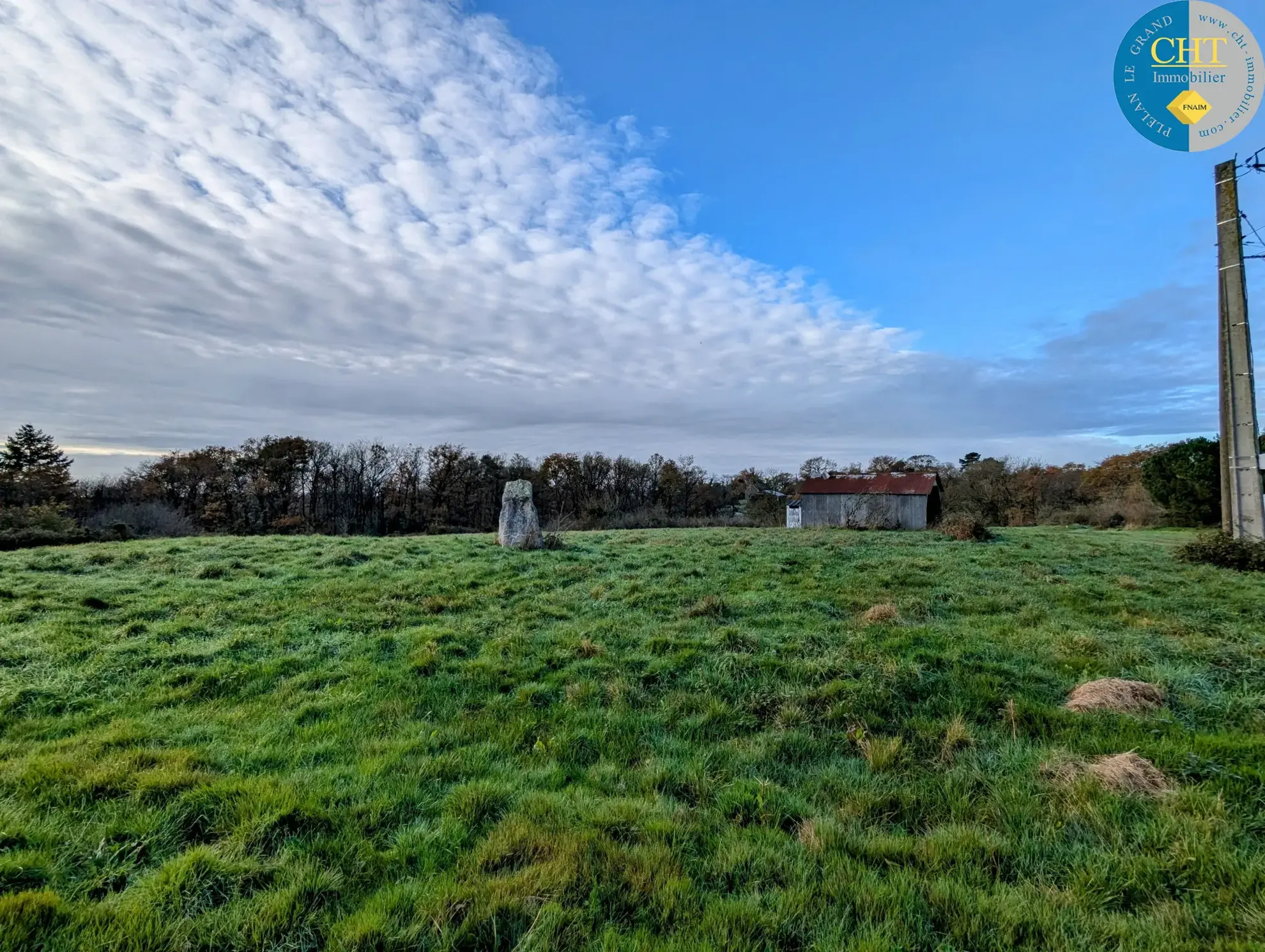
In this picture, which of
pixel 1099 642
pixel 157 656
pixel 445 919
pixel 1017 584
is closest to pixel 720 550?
pixel 1017 584

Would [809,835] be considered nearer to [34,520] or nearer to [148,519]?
[34,520]

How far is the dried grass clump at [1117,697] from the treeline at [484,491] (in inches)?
1092

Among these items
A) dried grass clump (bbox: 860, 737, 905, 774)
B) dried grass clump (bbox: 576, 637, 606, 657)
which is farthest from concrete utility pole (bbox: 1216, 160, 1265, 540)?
dried grass clump (bbox: 576, 637, 606, 657)

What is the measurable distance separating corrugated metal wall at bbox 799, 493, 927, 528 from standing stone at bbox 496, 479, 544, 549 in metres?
19.5

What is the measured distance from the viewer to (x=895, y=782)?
4031 millimetres

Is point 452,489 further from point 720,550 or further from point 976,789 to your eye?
point 976,789

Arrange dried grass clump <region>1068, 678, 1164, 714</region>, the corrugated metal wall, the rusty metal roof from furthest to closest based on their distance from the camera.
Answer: the rusty metal roof < the corrugated metal wall < dried grass clump <region>1068, 678, 1164, 714</region>

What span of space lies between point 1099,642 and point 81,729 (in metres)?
10.7

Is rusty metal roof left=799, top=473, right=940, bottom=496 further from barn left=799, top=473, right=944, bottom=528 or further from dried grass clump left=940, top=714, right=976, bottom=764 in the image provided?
dried grass clump left=940, top=714, right=976, bottom=764

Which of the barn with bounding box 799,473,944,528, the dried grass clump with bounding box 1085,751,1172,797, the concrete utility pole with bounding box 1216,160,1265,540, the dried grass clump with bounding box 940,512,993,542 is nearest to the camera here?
the dried grass clump with bounding box 1085,751,1172,797

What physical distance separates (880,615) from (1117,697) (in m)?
3.18

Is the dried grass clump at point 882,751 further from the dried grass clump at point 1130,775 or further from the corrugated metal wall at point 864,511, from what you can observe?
the corrugated metal wall at point 864,511

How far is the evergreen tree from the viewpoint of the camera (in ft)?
80.7

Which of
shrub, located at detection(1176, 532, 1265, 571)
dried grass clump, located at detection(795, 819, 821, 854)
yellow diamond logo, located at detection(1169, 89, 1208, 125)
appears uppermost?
yellow diamond logo, located at detection(1169, 89, 1208, 125)
